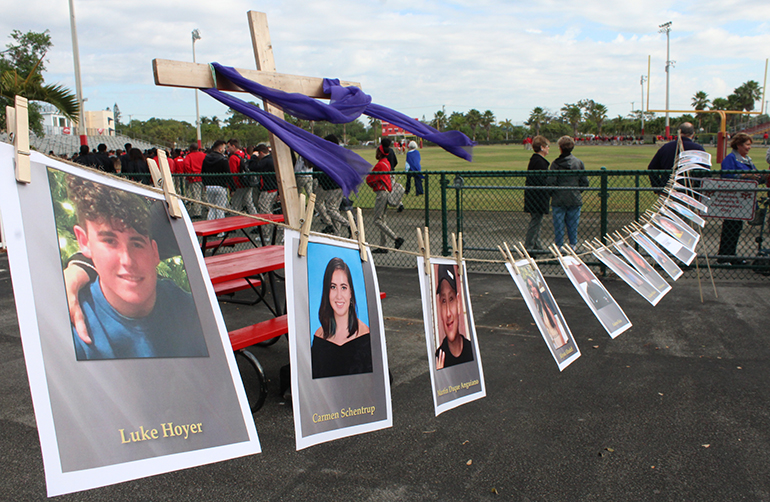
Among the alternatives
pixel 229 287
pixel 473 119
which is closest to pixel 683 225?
pixel 229 287

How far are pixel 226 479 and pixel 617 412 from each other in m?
2.44

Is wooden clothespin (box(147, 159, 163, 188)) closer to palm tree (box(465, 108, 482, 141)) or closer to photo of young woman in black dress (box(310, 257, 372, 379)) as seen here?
photo of young woman in black dress (box(310, 257, 372, 379))

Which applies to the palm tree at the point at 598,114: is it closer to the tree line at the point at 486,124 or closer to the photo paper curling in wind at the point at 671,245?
the tree line at the point at 486,124

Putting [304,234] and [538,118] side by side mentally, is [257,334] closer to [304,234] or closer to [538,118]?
[304,234]

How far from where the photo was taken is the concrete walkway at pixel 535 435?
2783 millimetres

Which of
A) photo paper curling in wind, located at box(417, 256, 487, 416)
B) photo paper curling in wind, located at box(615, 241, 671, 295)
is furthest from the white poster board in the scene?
photo paper curling in wind, located at box(417, 256, 487, 416)

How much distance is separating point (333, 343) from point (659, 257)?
2808 millimetres

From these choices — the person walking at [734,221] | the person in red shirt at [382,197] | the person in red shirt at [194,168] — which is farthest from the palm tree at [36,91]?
the person walking at [734,221]

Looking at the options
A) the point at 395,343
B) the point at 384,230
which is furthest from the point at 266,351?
the point at 384,230

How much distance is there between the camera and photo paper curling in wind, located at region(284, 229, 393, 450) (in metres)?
2.22

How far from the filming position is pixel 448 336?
9.72ft

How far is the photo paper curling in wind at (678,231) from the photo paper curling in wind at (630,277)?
63 cm

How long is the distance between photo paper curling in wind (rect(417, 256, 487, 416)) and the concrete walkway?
1.44 feet

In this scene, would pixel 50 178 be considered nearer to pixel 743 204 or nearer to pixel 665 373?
pixel 665 373
